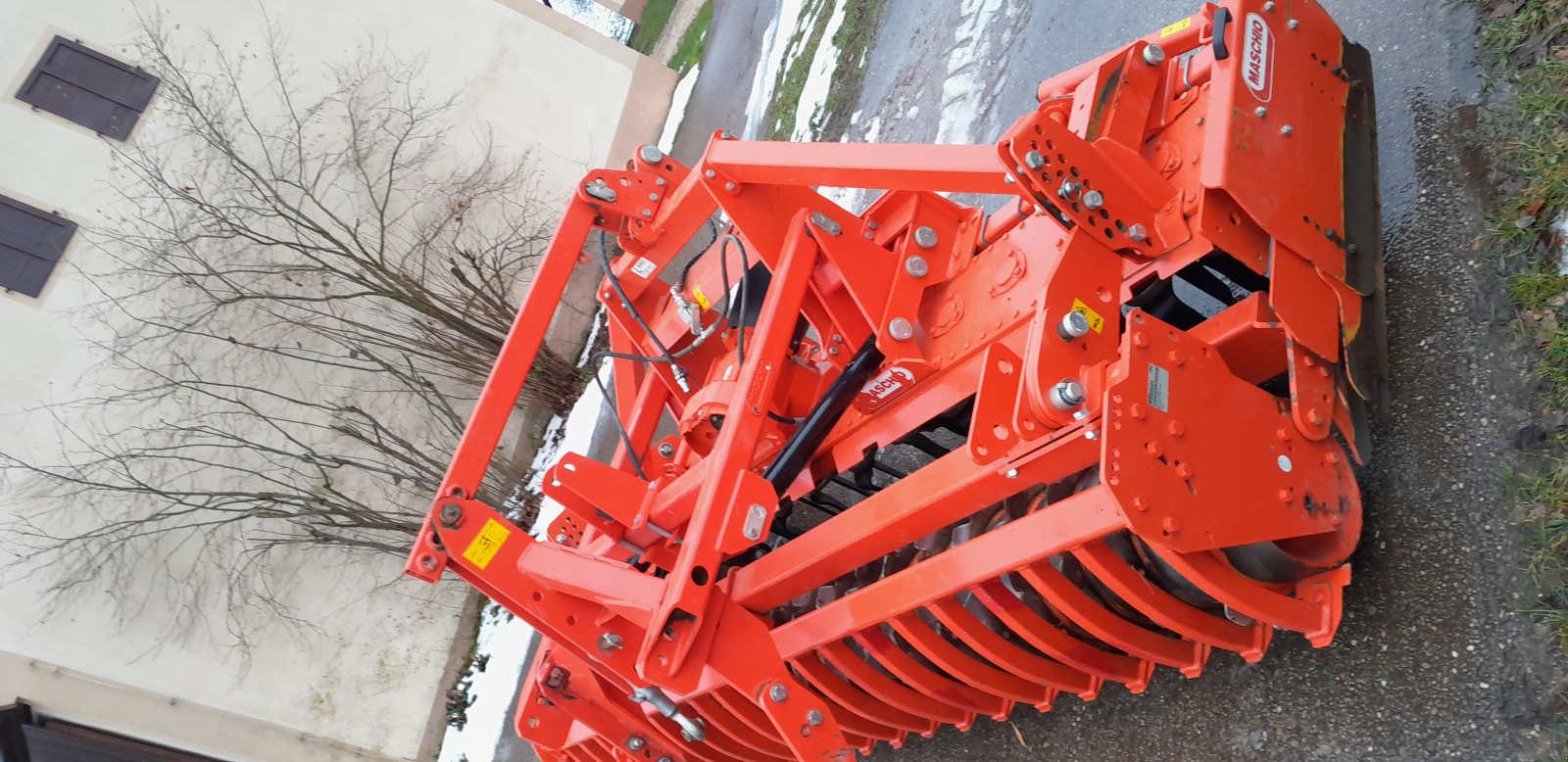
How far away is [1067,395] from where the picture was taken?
5.71 ft

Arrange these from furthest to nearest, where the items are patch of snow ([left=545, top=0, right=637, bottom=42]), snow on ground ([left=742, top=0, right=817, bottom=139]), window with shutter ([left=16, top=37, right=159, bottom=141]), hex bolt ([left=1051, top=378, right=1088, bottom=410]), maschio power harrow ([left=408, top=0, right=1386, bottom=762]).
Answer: patch of snow ([left=545, top=0, right=637, bottom=42]) < snow on ground ([left=742, top=0, right=817, bottom=139]) < window with shutter ([left=16, top=37, right=159, bottom=141]) < maschio power harrow ([left=408, top=0, right=1386, bottom=762]) < hex bolt ([left=1051, top=378, right=1088, bottom=410])

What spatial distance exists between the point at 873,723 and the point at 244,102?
6567mm

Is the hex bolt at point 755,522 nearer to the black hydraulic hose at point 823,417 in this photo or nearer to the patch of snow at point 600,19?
the black hydraulic hose at point 823,417

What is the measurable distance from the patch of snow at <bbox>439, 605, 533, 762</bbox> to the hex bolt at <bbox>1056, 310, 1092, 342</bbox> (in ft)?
16.4

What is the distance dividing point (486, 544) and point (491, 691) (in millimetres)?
4172

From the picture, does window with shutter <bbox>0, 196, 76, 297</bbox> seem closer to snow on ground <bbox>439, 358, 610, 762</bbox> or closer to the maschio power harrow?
snow on ground <bbox>439, 358, 610, 762</bbox>

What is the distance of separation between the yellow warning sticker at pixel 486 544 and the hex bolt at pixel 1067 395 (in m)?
1.63

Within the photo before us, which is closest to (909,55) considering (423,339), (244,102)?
(423,339)

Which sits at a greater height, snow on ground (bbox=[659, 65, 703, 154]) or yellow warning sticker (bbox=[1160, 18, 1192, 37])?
snow on ground (bbox=[659, 65, 703, 154])

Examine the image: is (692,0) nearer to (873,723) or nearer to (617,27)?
(617,27)

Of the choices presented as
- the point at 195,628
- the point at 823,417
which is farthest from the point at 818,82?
the point at 195,628

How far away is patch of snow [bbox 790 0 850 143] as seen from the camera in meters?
6.26

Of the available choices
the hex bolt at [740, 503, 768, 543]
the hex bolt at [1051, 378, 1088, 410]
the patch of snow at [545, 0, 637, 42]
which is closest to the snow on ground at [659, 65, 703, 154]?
the patch of snow at [545, 0, 637, 42]

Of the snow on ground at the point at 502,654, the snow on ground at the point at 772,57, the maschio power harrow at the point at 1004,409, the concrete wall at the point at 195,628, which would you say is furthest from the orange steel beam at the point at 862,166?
the concrete wall at the point at 195,628
